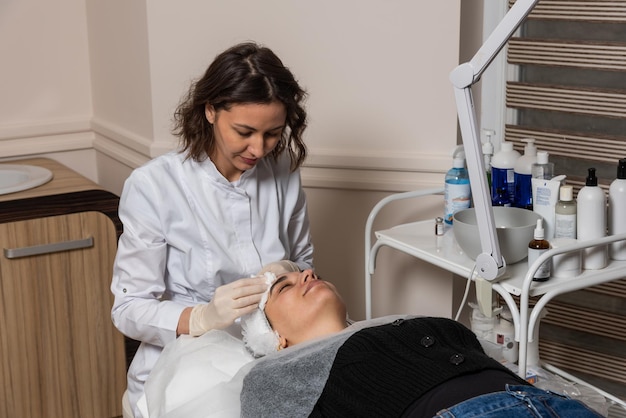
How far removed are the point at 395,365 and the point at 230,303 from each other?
0.40 m

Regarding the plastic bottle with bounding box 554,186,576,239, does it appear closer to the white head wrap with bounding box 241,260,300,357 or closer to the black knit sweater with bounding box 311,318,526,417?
the black knit sweater with bounding box 311,318,526,417

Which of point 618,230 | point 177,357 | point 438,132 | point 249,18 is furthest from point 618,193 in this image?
point 249,18

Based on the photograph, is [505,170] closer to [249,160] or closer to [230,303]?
[249,160]

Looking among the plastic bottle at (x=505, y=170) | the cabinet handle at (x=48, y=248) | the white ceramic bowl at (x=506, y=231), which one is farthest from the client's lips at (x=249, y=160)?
the cabinet handle at (x=48, y=248)

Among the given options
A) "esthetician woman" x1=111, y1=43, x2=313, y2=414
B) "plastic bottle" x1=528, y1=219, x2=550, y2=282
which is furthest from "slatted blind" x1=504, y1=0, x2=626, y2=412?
"esthetician woman" x1=111, y1=43, x2=313, y2=414

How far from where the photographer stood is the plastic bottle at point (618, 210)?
1892 millimetres

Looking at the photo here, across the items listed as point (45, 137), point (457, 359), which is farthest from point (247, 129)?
point (45, 137)

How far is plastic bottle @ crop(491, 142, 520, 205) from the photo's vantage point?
2.06m

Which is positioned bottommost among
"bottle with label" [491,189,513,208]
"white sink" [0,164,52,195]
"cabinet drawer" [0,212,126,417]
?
"cabinet drawer" [0,212,126,417]

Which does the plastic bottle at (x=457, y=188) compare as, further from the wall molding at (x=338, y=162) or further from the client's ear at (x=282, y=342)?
the client's ear at (x=282, y=342)

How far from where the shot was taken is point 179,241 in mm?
1966

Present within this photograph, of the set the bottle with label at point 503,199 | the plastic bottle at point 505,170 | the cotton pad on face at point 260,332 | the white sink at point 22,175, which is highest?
the plastic bottle at point 505,170

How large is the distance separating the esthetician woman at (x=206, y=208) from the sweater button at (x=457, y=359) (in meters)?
0.47

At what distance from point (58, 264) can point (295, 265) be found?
84cm
